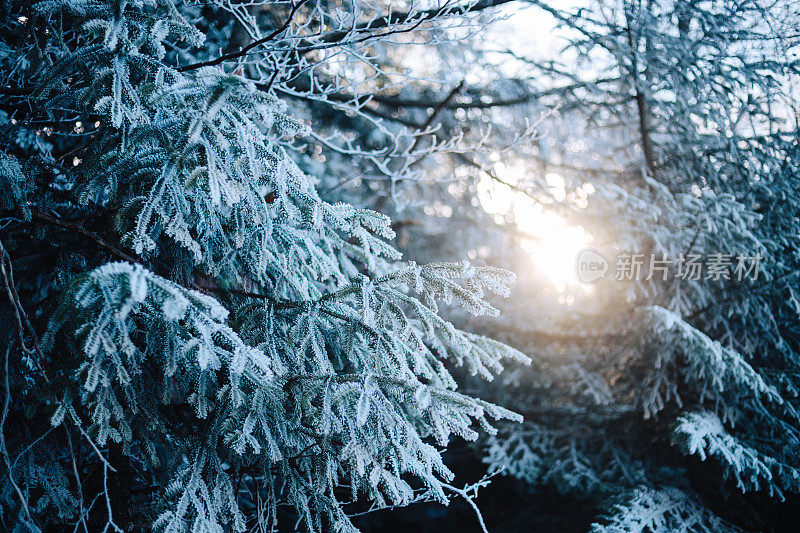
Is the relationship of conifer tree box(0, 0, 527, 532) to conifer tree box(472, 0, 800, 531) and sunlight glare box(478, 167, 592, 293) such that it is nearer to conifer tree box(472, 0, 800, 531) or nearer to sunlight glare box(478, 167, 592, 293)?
conifer tree box(472, 0, 800, 531)

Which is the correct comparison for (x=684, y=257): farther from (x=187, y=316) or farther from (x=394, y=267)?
(x=187, y=316)

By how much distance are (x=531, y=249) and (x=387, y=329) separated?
372 cm

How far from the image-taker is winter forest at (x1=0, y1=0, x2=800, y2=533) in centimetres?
188

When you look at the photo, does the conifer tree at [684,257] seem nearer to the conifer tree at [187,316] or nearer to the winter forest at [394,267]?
the winter forest at [394,267]

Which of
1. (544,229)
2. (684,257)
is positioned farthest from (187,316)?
(684,257)

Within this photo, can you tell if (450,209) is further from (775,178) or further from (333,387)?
(333,387)

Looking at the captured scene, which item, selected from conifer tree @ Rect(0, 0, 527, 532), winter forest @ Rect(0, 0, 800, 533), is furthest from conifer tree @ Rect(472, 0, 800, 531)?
conifer tree @ Rect(0, 0, 527, 532)

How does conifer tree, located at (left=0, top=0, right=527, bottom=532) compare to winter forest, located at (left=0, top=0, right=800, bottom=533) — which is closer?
conifer tree, located at (left=0, top=0, right=527, bottom=532)

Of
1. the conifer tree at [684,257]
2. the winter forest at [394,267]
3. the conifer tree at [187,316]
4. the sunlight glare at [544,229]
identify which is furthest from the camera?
the sunlight glare at [544,229]

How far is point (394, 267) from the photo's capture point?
3385 millimetres

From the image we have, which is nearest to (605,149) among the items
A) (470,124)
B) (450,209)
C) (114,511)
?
(470,124)

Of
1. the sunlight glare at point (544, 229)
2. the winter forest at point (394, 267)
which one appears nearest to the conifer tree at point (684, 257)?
the winter forest at point (394, 267)

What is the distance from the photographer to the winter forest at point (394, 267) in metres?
1.88

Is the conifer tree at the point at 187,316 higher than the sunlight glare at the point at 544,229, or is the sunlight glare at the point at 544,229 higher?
the sunlight glare at the point at 544,229
